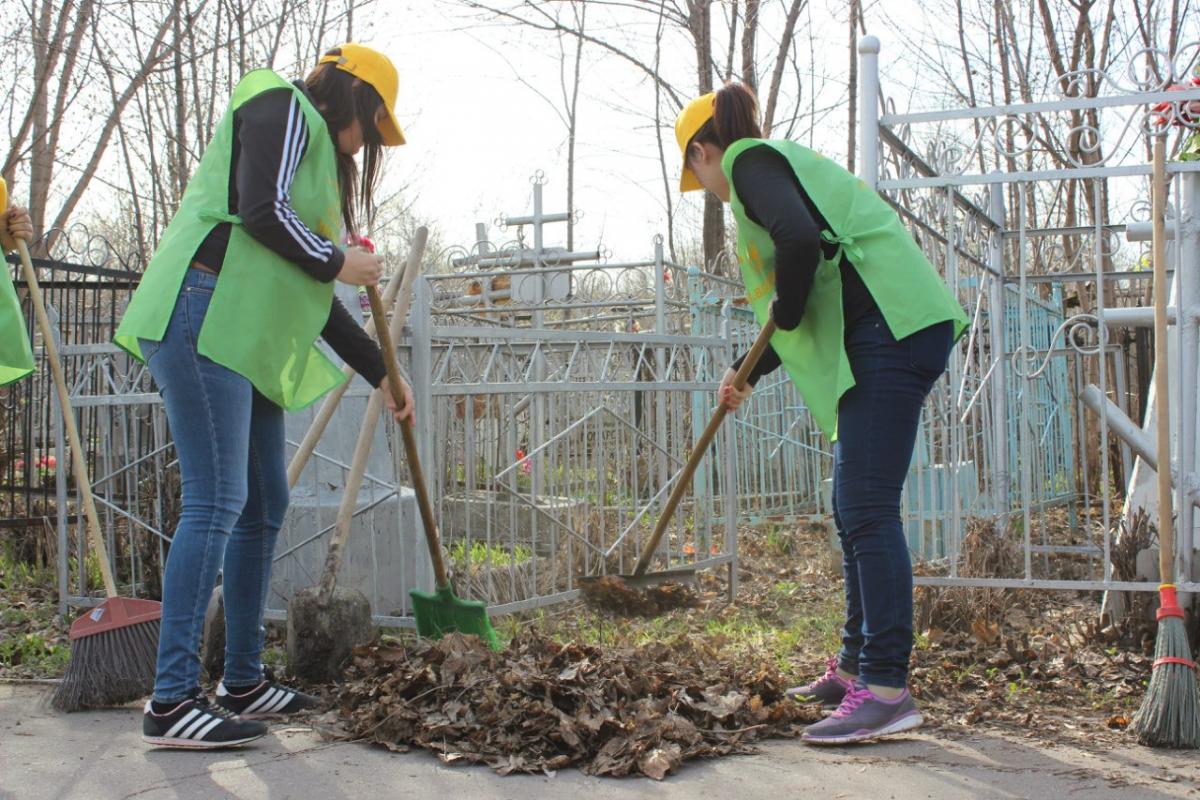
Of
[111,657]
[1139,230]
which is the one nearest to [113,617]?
[111,657]

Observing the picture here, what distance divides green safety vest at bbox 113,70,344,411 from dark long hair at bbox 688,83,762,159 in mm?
1036

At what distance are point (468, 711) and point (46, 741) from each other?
1.13m

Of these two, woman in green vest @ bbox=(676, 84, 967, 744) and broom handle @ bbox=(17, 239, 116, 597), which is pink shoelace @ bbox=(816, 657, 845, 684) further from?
broom handle @ bbox=(17, 239, 116, 597)

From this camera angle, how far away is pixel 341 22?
10984 mm

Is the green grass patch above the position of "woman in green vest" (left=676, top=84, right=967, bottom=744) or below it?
below

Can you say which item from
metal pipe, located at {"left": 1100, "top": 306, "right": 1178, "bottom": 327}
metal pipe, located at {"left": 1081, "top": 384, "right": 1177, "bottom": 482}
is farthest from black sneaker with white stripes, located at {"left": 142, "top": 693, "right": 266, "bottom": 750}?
metal pipe, located at {"left": 1100, "top": 306, "right": 1178, "bottom": 327}

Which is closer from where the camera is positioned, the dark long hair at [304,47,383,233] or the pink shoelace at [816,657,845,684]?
the dark long hair at [304,47,383,233]

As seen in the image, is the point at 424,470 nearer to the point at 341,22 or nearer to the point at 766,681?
the point at 766,681

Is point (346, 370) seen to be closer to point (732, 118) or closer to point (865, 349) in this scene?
point (732, 118)

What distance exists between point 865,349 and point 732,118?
0.72 meters

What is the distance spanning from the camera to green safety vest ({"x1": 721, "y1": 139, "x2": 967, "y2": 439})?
9.68 feet

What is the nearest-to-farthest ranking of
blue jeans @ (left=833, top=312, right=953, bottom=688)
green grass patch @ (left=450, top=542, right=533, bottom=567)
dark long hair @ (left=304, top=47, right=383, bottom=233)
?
blue jeans @ (left=833, top=312, right=953, bottom=688) < dark long hair @ (left=304, top=47, right=383, bottom=233) < green grass patch @ (left=450, top=542, right=533, bottom=567)

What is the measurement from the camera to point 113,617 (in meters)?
3.38

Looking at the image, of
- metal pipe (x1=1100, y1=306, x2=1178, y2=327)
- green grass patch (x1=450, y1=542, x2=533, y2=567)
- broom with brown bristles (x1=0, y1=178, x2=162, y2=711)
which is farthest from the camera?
green grass patch (x1=450, y1=542, x2=533, y2=567)
